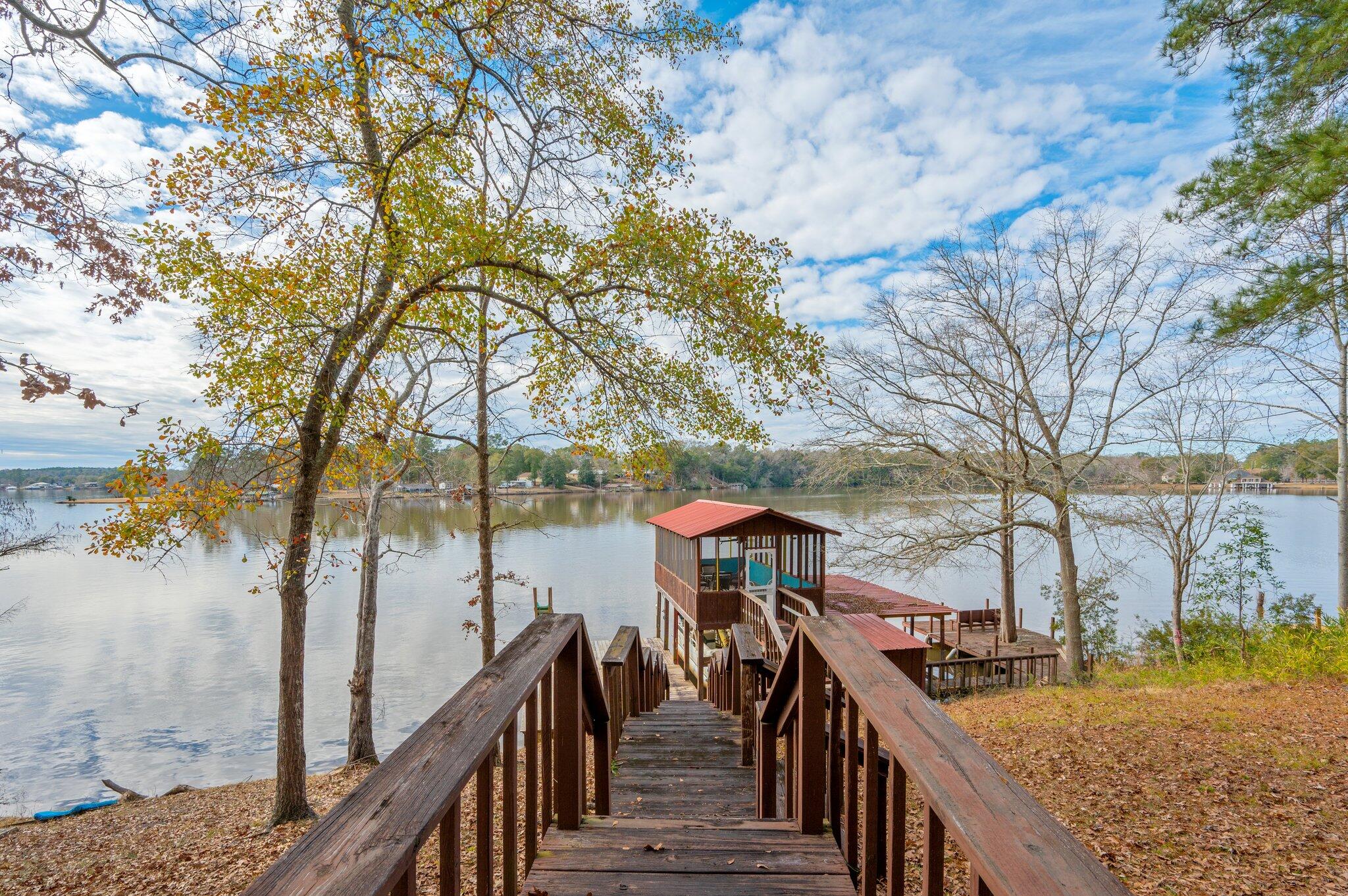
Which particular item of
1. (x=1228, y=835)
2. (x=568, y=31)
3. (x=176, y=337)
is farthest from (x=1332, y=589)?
(x=176, y=337)

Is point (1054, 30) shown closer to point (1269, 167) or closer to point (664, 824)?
point (1269, 167)

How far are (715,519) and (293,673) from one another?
30.9 ft

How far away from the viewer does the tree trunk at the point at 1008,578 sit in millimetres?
12758

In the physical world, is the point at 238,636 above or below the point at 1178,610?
below

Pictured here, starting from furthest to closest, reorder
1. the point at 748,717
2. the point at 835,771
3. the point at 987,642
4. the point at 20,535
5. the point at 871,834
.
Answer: the point at 987,642, the point at 20,535, the point at 748,717, the point at 835,771, the point at 871,834

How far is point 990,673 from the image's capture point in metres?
12.8

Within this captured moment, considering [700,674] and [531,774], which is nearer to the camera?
[531,774]

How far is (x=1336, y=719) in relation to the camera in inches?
226

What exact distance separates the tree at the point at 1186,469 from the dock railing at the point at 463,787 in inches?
555

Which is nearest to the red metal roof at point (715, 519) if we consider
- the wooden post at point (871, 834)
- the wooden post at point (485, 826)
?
the wooden post at point (871, 834)

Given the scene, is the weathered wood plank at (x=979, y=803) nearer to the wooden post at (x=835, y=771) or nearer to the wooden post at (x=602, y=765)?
the wooden post at (x=835, y=771)

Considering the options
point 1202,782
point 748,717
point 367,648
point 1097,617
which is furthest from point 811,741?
point 1097,617

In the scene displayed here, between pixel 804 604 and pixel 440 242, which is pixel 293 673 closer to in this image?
pixel 440 242

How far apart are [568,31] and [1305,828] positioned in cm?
856
